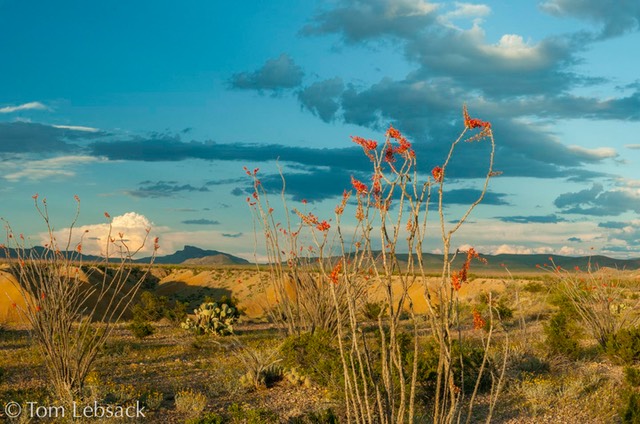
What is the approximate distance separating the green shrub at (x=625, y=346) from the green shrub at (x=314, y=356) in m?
6.18

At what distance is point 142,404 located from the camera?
29.6 ft

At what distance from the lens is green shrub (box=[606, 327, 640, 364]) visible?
12570 millimetres

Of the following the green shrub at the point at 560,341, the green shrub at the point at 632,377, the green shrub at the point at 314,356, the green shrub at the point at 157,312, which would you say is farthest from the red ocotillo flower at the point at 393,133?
the green shrub at the point at 157,312

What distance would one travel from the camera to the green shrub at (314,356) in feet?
31.6

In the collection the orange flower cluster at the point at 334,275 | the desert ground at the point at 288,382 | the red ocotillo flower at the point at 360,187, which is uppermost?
the red ocotillo flower at the point at 360,187

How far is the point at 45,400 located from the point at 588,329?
458 inches

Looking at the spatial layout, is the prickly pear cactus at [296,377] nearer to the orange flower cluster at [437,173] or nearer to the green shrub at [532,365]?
the green shrub at [532,365]

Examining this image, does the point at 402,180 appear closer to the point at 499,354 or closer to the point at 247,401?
the point at 247,401

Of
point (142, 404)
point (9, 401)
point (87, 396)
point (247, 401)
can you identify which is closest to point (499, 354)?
point (247, 401)

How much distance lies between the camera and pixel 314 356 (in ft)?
33.7

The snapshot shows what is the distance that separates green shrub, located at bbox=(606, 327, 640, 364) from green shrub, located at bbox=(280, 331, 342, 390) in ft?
20.3

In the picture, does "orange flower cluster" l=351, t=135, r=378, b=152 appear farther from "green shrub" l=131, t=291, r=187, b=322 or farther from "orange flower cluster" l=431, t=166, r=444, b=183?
"green shrub" l=131, t=291, r=187, b=322

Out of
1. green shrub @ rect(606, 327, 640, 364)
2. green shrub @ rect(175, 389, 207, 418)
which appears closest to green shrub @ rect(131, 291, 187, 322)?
green shrub @ rect(175, 389, 207, 418)

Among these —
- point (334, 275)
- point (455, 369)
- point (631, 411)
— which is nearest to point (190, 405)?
point (455, 369)
